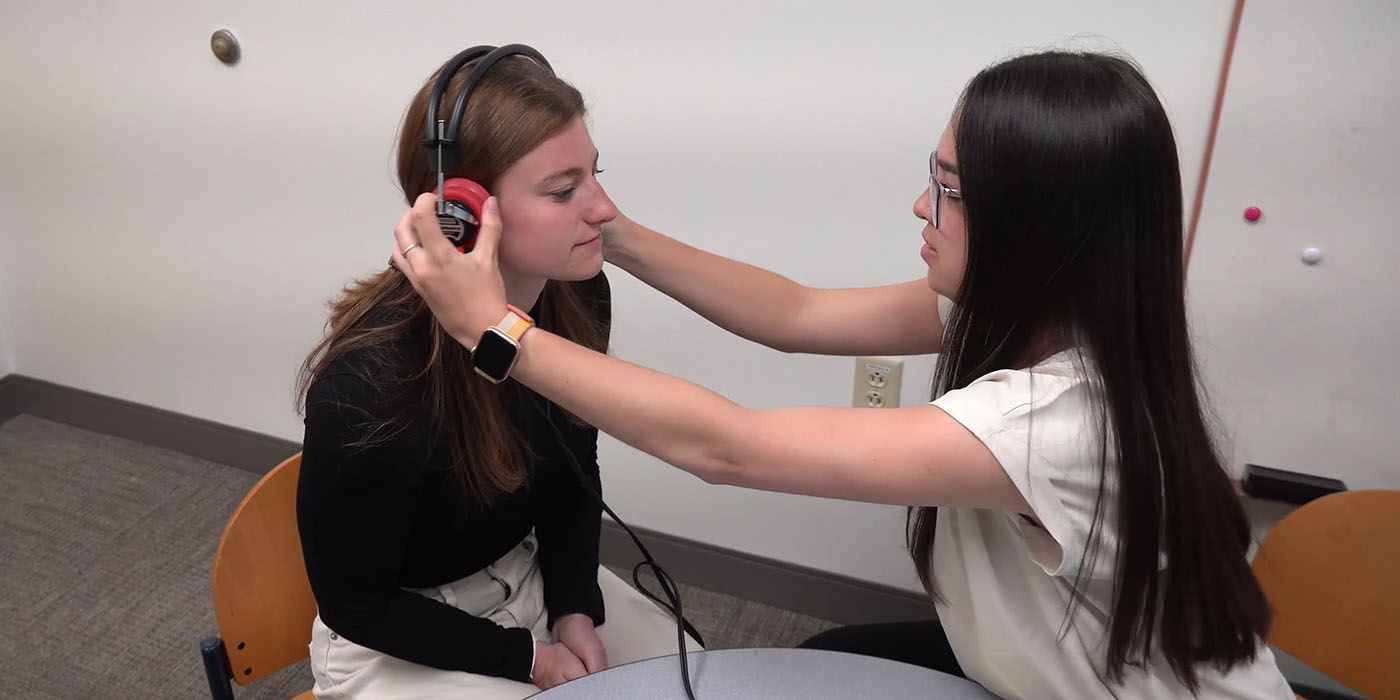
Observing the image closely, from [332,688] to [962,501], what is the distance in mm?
833

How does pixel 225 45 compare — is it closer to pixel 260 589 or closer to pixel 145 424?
pixel 145 424

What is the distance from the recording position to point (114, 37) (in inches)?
90.7

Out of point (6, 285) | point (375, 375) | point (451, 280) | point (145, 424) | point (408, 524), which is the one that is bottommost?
point (145, 424)

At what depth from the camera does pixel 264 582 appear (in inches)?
48.8

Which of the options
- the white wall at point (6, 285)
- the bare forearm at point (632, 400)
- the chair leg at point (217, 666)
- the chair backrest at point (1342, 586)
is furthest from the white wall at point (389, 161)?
the chair leg at point (217, 666)

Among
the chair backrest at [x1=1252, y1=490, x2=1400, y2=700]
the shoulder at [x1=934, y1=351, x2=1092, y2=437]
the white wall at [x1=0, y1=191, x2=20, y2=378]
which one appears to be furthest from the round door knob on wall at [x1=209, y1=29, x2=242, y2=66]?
the chair backrest at [x1=1252, y1=490, x2=1400, y2=700]

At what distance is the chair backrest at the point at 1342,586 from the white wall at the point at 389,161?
603 mm

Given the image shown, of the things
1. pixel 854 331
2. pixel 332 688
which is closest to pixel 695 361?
pixel 854 331

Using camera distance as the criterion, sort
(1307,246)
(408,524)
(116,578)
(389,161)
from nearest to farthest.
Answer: (408,524), (1307,246), (389,161), (116,578)

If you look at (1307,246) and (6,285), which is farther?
(6,285)

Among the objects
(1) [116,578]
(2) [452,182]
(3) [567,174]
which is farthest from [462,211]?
(1) [116,578]

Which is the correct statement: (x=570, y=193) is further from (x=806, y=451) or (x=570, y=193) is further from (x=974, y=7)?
(x=974, y=7)

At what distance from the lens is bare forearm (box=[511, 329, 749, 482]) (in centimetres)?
94

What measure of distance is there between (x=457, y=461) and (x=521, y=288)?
226 mm
